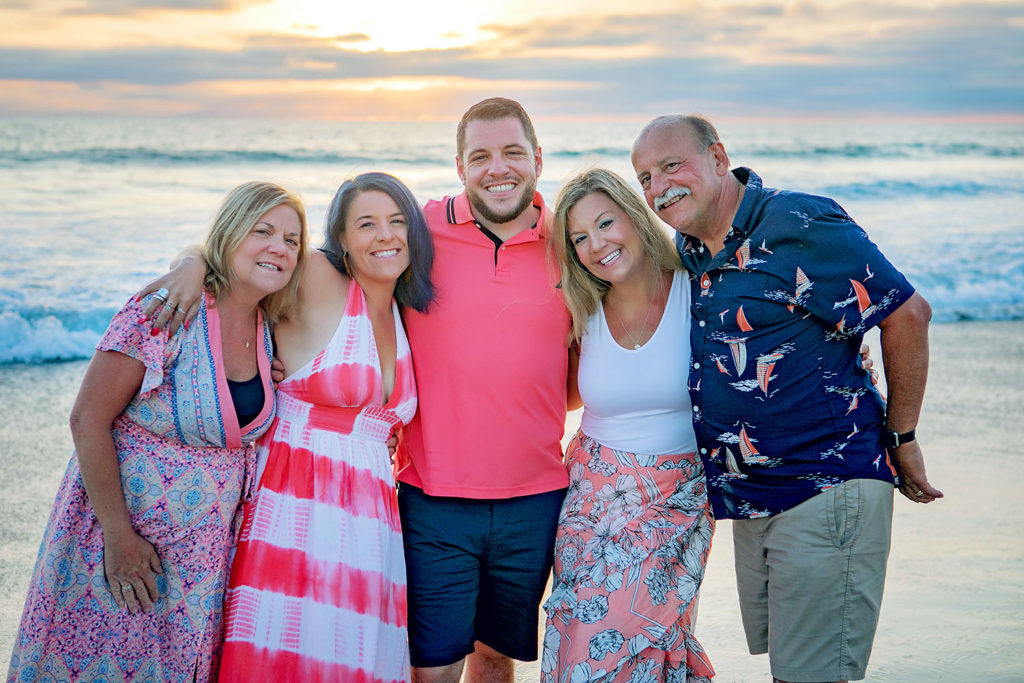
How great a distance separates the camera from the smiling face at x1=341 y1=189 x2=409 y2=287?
314 cm

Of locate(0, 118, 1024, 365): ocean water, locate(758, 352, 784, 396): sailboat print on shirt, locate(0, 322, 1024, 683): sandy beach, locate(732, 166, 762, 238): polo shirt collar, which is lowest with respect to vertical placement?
locate(0, 322, 1024, 683): sandy beach

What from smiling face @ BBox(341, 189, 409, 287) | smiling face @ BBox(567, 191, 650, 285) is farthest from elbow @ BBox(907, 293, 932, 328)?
smiling face @ BBox(341, 189, 409, 287)

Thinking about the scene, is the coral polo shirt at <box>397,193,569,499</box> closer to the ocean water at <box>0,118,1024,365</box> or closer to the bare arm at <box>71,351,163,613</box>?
the ocean water at <box>0,118,1024,365</box>

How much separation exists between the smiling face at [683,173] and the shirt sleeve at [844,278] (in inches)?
15.1

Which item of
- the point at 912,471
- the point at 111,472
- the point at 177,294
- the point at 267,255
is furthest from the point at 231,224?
the point at 912,471

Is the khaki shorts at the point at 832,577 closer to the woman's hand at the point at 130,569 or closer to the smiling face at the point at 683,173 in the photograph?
the smiling face at the point at 683,173

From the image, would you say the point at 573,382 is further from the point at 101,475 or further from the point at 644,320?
the point at 101,475

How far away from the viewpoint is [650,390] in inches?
121

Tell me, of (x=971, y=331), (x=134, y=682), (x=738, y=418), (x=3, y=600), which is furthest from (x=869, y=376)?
(x=971, y=331)

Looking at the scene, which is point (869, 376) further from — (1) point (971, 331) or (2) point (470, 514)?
(1) point (971, 331)

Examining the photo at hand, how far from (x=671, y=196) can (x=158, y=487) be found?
209 cm

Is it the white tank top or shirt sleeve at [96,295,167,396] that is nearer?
shirt sleeve at [96,295,167,396]

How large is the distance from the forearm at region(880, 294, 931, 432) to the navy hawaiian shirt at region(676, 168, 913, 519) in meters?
0.05

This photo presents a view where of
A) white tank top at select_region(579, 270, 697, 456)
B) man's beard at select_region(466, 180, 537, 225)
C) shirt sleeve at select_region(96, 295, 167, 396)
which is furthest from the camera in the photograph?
man's beard at select_region(466, 180, 537, 225)
